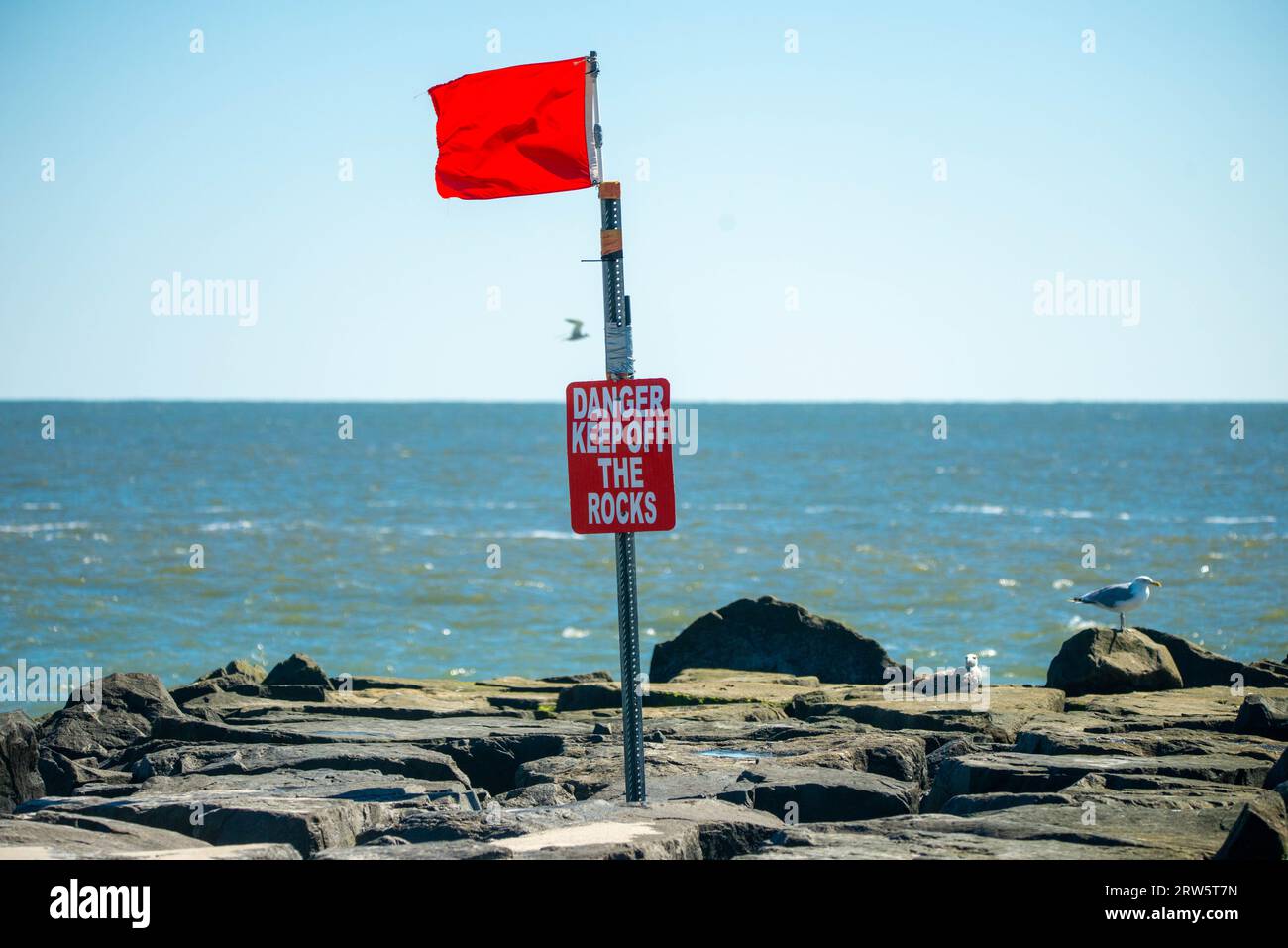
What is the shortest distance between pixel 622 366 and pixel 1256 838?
131 inches

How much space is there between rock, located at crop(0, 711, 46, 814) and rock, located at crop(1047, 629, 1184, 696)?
24.7 feet

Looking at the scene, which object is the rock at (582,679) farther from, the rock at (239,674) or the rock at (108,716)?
the rock at (108,716)

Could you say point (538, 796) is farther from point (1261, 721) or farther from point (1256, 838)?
point (1261, 721)

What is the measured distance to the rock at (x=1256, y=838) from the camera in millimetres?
5910

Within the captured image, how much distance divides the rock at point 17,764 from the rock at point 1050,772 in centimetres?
489

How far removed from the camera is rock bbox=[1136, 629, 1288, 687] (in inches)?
493

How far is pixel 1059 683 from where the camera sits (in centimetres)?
1200

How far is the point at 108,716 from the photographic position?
34.5 feet

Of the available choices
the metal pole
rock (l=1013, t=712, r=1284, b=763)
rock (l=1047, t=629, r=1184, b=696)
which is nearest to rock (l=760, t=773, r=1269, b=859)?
the metal pole

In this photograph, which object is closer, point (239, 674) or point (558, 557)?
point (239, 674)

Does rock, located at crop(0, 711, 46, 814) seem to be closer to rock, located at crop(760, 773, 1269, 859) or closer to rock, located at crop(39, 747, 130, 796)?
rock, located at crop(39, 747, 130, 796)

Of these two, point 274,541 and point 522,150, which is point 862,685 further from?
point 274,541

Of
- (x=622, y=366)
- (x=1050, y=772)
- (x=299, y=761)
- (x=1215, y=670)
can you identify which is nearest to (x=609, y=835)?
(x=622, y=366)
